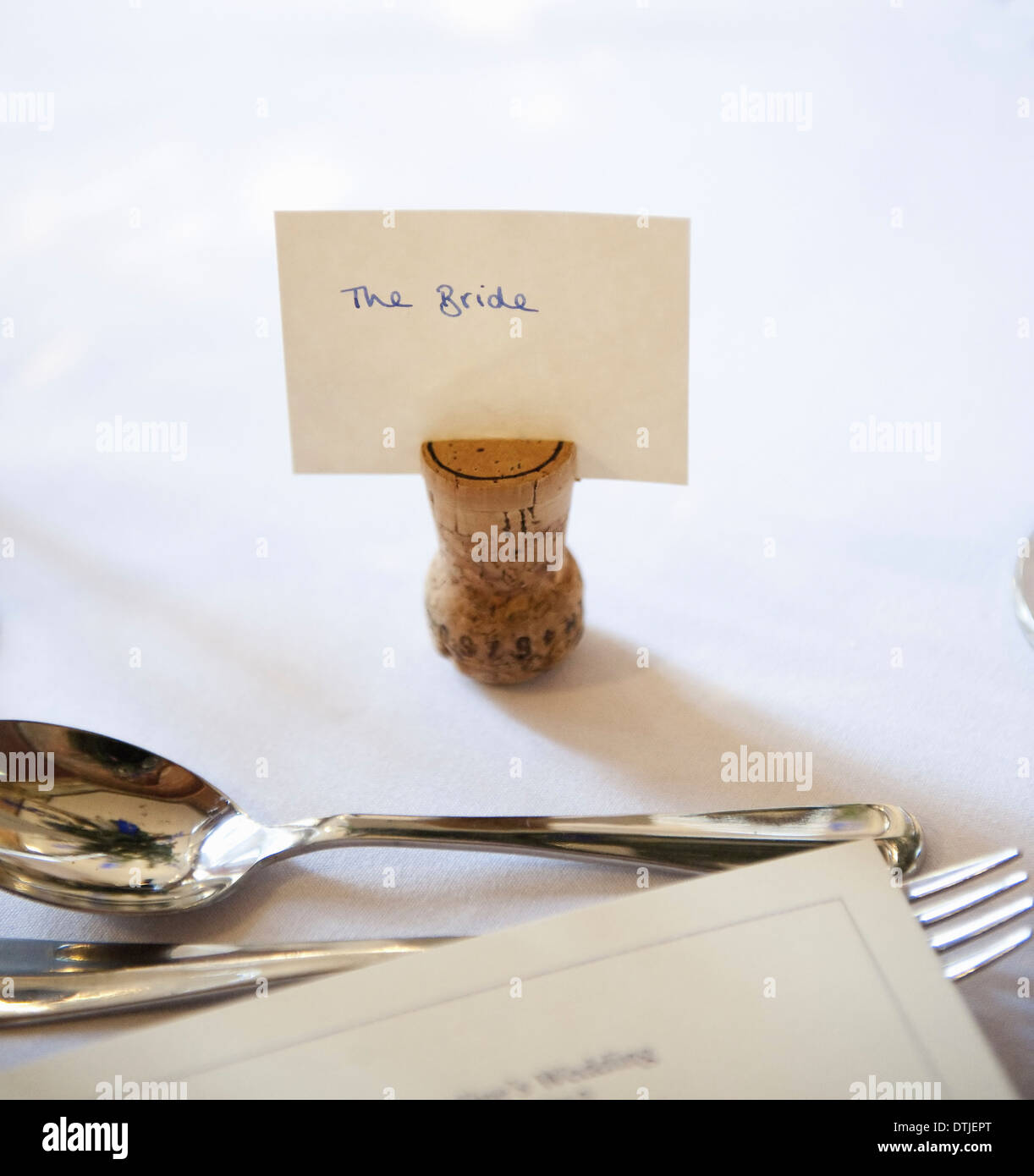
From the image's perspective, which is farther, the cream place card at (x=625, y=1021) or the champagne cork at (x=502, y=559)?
the champagne cork at (x=502, y=559)

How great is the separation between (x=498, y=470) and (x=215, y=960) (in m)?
0.24

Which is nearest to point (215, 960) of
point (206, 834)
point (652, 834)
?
point (206, 834)

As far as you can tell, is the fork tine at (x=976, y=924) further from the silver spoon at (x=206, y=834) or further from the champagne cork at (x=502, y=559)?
the champagne cork at (x=502, y=559)

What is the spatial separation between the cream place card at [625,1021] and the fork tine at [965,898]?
4 centimetres

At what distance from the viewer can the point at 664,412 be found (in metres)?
0.49

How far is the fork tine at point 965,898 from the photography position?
42 cm

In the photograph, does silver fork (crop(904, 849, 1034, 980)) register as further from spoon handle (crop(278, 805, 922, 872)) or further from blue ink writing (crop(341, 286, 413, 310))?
blue ink writing (crop(341, 286, 413, 310))

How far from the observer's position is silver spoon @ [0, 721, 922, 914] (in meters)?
0.45

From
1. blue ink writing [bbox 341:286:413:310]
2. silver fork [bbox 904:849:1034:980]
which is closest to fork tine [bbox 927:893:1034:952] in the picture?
silver fork [bbox 904:849:1034:980]

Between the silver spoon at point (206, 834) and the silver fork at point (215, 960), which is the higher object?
the silver spoon at point (206, 834)

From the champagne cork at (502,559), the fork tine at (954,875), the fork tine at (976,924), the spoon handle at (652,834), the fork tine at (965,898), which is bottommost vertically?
the fork tine at (976,924)

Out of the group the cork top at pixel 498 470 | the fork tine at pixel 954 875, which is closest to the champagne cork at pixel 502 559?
the cork top at pixel 498 470

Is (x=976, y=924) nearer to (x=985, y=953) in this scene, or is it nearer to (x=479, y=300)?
(x=985, y=953)
